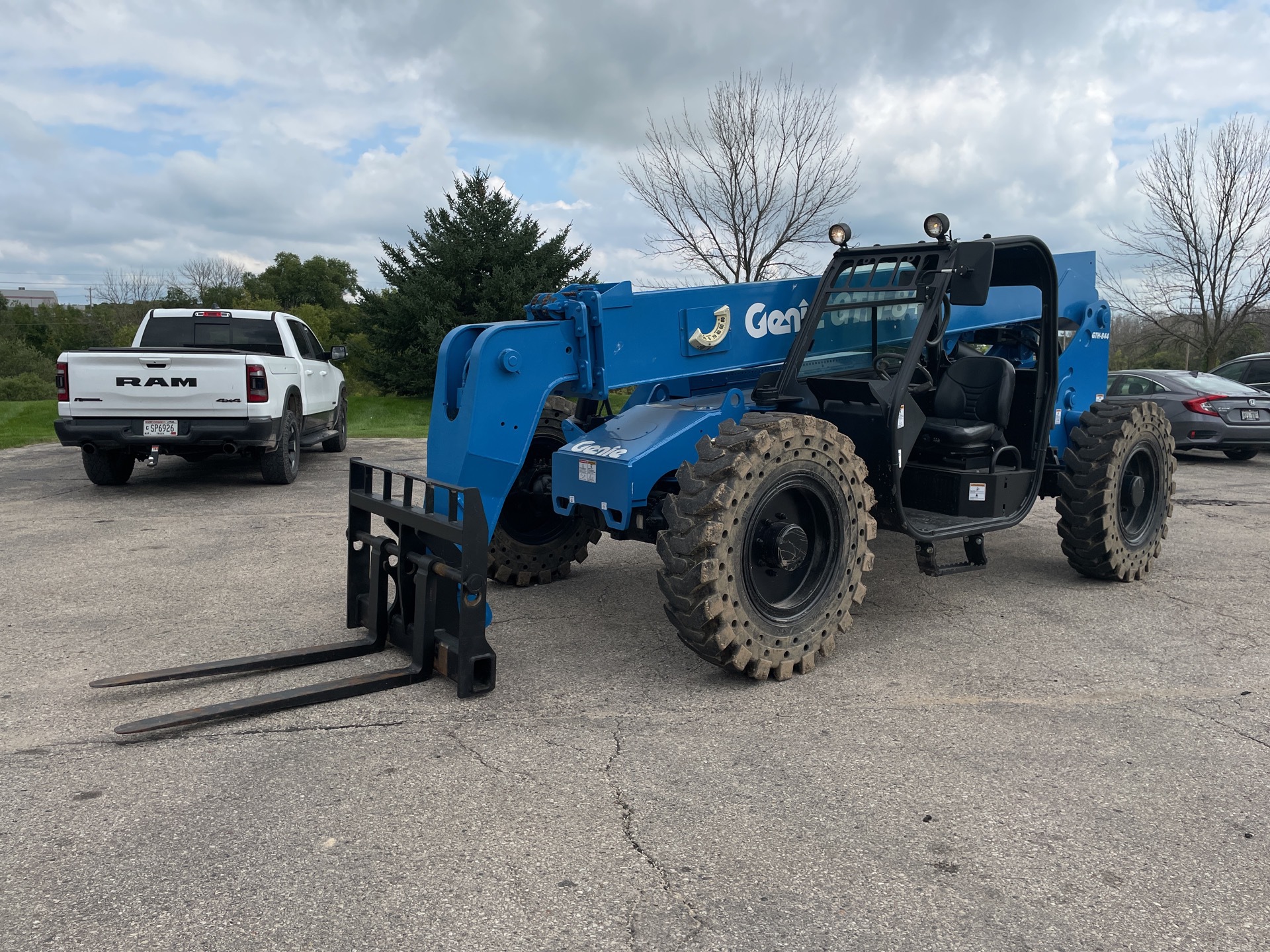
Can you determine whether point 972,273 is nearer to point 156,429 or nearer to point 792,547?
point 792,547

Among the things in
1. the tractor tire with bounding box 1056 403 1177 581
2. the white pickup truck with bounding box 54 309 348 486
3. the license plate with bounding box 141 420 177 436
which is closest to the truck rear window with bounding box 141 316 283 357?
the white pickup truck with bounding box 54 309 348 486

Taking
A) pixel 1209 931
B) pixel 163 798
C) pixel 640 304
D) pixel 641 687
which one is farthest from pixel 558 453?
pixel 1209 931

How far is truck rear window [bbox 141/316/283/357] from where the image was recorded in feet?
40.9

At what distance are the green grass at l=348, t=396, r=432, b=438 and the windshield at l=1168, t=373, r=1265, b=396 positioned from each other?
12.7 metres

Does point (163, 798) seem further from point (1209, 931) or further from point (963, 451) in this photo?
point (963, 451)

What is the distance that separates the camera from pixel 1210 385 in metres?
14.4

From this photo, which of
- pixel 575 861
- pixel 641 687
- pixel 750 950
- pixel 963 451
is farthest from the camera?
pixel 963 451

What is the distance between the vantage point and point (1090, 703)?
453 cm

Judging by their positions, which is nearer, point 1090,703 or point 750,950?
point 750,950

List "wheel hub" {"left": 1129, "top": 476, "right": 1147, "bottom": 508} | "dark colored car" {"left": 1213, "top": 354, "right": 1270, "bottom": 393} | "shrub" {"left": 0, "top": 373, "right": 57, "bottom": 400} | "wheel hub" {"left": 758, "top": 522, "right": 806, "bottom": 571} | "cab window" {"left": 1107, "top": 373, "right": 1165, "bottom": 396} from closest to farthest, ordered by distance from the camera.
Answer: "wheel hub" {"left": 758, "top": 522, "right": 806, "bottom": 571} → "wheel hub" {"left": 1129, "top": 476, "right": 1147, "bottom": 508} → "cab window" {"left": 1107, "top": 373, "right": 1165, "bottom": 396} → "dark colored car" {"left": 1213, "top": 354, "right": 1270, "bottom": 393} → "shrub" {"left": 0, "top": 373, "right": 57, "bottom": 400}

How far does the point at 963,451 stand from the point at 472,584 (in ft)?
11.3

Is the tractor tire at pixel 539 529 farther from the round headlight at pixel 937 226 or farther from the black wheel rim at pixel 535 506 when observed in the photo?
the round headlight at pixel 937 226

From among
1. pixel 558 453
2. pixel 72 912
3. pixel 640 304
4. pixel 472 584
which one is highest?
pixel 640 304

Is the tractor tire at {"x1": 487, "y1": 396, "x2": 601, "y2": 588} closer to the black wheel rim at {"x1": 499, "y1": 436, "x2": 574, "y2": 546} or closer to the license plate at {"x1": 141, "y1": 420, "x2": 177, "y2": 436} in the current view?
the black wheel rim at {"x1": 499, "y1": 436, "x2": 574, "y2": 546}
